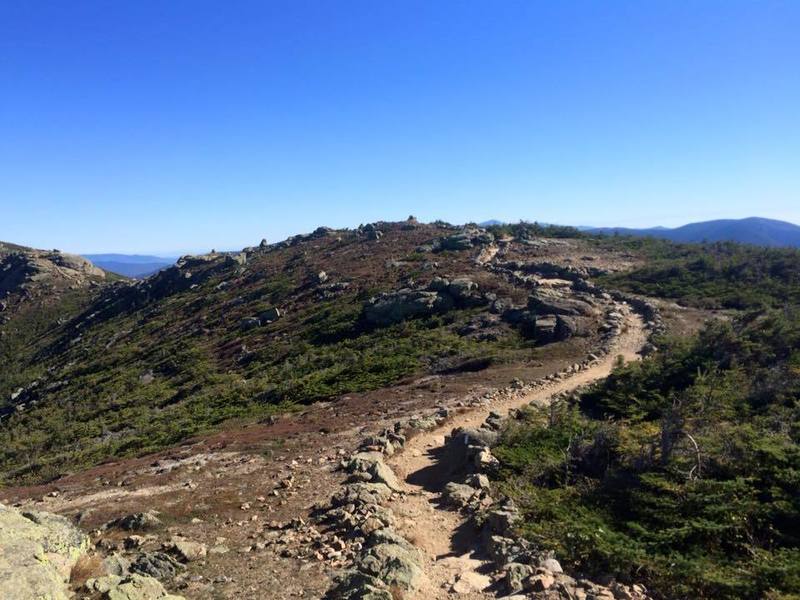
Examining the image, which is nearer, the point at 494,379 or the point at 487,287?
the point at 494,379

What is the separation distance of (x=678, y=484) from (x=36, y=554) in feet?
37.8

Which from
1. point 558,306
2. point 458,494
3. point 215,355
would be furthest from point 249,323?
point 458,494

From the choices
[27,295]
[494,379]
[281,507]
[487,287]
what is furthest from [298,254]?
[281,507]

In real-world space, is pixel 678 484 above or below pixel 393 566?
above

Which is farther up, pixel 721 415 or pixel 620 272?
pixel 620 272

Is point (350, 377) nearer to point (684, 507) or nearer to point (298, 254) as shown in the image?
point (684, 507)

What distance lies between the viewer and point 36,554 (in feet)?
23.6

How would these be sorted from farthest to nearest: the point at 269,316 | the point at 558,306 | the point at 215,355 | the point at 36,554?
the point at 269,316, the point at 215,355, the point at 558,306, the point at 36,554

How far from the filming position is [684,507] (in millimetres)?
9445

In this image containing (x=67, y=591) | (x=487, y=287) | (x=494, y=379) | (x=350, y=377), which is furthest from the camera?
(x=487, y=287)

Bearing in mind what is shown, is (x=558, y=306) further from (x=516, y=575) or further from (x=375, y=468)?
(x=516, y=575)

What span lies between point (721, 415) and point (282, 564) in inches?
503

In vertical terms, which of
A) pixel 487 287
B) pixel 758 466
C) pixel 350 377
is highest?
pixel 487 287

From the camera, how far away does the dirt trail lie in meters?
8.59
